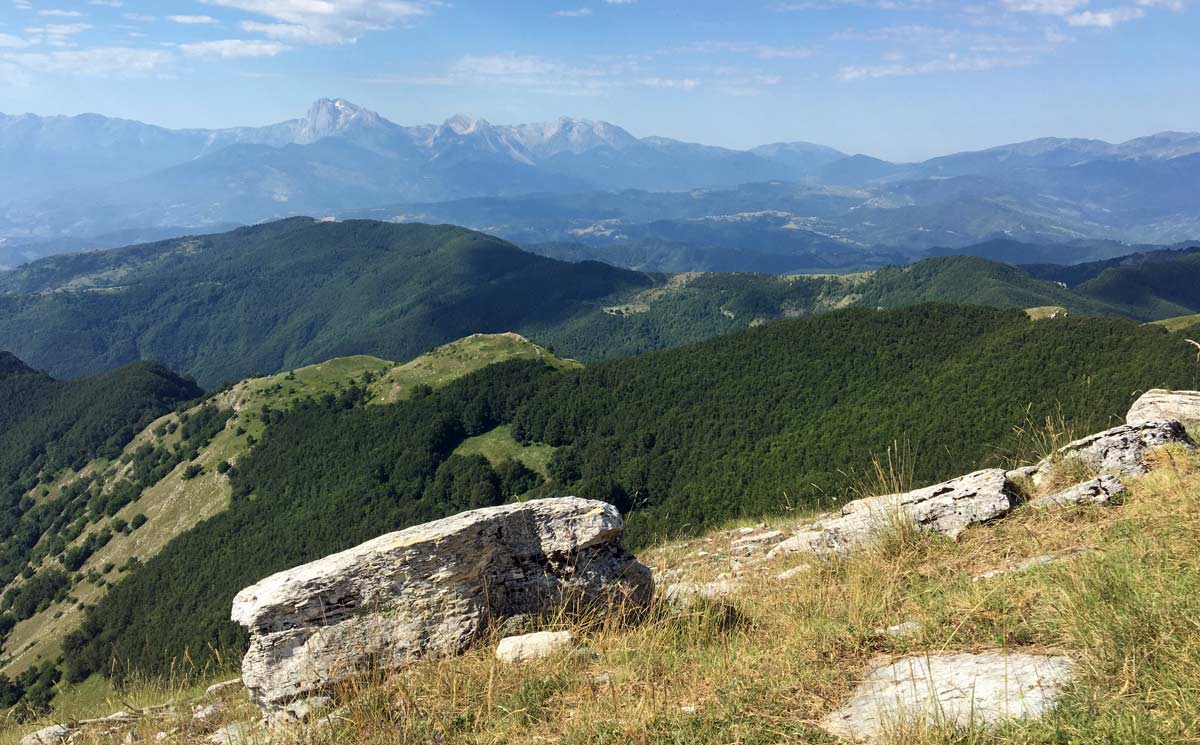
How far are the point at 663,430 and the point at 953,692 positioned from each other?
9360 centimetres

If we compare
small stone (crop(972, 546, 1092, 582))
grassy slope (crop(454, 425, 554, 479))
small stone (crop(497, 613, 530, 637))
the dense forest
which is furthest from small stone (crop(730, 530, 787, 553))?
grassy slope (crop(454, 425, 554, 479))

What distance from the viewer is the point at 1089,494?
29.8 feet

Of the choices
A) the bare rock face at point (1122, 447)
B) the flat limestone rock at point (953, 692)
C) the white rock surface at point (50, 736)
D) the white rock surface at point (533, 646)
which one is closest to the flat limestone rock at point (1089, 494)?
the bare rock face at point (1122, 447)

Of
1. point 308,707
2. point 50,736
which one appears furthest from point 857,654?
point 50,736

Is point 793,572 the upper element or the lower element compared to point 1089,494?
lower

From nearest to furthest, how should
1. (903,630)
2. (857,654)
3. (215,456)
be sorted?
(857,654) → (903,630) → (215,456)

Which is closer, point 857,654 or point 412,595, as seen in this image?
point 857,654

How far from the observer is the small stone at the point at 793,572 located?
9602mm

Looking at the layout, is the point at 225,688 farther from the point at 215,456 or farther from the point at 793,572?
the point at 215,456

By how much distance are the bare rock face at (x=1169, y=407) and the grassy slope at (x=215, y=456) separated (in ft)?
306

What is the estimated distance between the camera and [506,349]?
481 feet

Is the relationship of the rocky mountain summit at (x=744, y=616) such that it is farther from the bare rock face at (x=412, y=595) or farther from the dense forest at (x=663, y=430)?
the dense forest at (x=663, y=430)

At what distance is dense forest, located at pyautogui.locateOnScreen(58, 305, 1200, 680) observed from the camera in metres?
Answer: 66.2

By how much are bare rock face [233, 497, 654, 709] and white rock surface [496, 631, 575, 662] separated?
811mm
